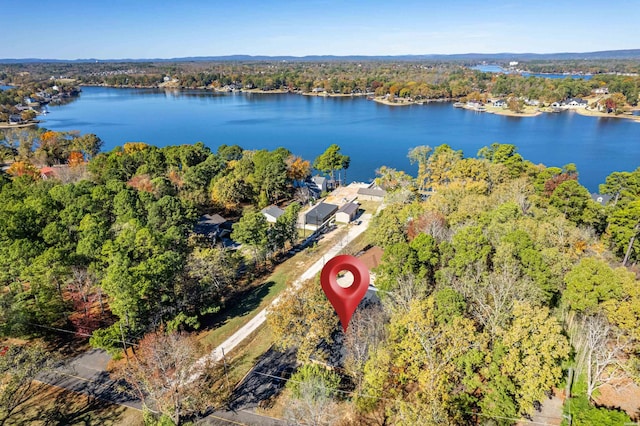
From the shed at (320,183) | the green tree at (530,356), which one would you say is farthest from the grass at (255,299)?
the shed at (320,183)

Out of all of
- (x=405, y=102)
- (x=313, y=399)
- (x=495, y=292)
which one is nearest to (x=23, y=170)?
(x=313, y=399)

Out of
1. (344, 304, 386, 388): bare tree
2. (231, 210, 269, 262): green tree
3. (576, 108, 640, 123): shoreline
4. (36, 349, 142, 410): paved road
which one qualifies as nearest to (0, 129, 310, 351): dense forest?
(231, 210, 269, 262): green tree

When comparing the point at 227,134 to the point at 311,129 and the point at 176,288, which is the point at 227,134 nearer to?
the point at 311,129

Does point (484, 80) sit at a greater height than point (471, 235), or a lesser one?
greater

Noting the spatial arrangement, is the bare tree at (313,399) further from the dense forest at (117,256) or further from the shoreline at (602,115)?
the shoreline at (602,115)

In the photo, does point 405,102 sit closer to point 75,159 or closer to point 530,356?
point 75,159

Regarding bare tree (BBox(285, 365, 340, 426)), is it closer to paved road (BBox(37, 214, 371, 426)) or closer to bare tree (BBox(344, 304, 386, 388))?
bare tree (BBox(344, 304, 386, 388))

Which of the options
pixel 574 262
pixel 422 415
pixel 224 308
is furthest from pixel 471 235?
pixel 224 308
